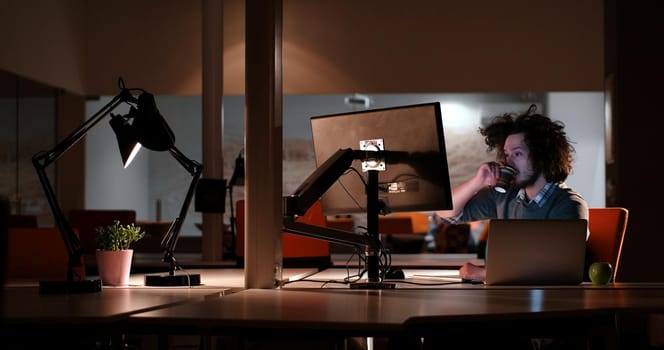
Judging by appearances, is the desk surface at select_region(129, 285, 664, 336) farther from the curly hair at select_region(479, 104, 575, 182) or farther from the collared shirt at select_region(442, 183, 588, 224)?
the curly hair at select_region(479, 104, 575, 182)

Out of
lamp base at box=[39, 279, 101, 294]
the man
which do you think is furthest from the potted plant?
the man

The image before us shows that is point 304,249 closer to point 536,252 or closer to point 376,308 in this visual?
point 536,252

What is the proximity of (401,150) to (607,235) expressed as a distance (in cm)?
120

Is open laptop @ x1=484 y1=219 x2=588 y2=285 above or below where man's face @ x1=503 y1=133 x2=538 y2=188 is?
below

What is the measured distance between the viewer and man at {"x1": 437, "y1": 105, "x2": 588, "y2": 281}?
381 cm

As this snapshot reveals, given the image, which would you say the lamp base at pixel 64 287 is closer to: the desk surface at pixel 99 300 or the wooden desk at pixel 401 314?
the desk surface at pixel 99 300

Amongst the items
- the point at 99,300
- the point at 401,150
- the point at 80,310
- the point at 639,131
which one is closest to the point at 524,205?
the point at 401,150

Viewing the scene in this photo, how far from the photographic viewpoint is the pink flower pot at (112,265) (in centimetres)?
293

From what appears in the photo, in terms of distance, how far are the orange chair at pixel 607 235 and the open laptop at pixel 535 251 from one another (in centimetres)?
83

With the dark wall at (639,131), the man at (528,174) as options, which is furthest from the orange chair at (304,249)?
the dark wall at (639,131)

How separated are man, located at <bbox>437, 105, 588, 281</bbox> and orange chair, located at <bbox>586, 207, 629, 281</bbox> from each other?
120 millimetres

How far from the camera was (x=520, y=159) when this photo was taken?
3.89 meters

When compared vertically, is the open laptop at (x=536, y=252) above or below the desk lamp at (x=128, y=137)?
below

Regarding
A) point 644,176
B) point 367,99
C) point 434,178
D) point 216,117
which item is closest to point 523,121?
point 434,178
